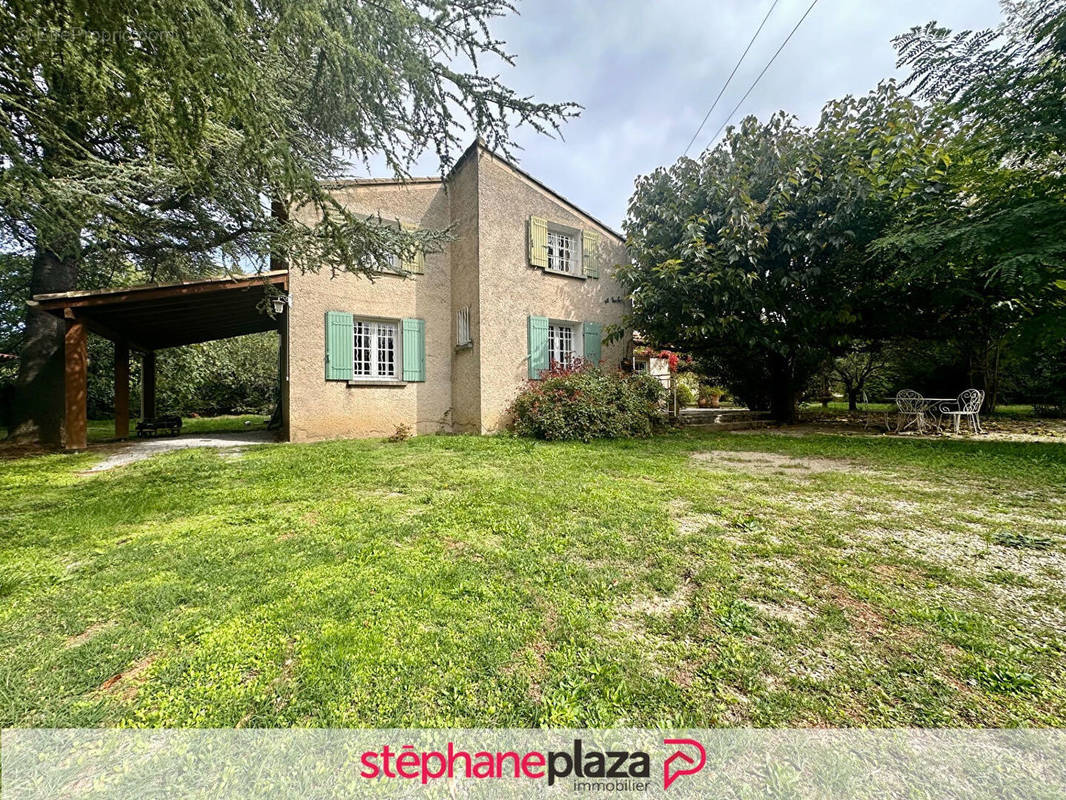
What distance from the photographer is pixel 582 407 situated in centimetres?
840

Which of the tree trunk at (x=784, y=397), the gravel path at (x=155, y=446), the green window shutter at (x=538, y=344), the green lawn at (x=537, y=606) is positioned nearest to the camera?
the green lawn at (x=537, y=606)

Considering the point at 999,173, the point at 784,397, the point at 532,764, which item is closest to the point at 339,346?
the point at 532,764

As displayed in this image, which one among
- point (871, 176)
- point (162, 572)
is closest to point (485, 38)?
point (162, 572)

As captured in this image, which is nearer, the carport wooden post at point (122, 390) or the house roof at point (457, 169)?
the house roof at point (457, 169)

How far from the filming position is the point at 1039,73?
237 inches

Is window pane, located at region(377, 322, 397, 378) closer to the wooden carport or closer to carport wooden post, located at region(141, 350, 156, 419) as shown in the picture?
the wooden carport

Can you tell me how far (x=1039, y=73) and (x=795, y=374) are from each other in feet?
23.9

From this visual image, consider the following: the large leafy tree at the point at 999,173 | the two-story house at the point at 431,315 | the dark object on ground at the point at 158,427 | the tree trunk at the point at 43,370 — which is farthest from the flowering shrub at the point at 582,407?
the dark object on ground at the point at 158,427

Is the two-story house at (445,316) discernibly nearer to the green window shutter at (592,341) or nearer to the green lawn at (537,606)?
the green window shutter at (592,341)

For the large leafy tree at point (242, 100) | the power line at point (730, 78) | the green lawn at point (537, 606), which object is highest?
the power line at point (730, 78)

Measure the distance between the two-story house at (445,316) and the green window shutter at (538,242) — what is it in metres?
0.04

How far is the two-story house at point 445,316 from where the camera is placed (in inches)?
339

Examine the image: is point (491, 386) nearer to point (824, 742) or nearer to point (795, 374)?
point (824, 742)

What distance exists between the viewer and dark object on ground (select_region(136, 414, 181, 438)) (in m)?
10.5
